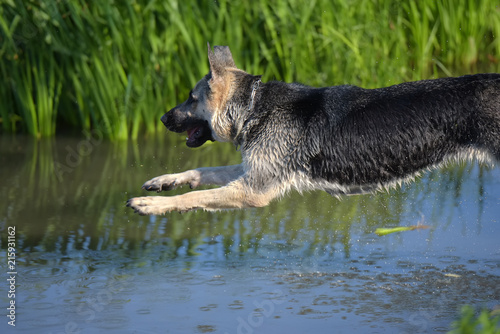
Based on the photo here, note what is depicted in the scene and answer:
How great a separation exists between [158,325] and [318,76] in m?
4.27

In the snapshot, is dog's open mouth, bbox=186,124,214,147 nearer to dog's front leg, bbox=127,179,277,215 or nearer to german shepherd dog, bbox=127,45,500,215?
german shepherd dog, bbox=127,45,500,215

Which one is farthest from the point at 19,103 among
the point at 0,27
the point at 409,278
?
the point at 409,278

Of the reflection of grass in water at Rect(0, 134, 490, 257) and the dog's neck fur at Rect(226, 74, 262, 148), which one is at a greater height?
the dog's neck fur at Rect(226, 74, 262, 148)

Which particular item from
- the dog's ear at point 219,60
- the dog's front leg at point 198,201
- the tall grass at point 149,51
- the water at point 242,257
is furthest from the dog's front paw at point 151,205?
the tall grass at point 149,51

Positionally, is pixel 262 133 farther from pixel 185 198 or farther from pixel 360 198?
pixel 360 198

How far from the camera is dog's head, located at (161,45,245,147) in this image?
16.9 ft

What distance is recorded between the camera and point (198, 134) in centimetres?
534

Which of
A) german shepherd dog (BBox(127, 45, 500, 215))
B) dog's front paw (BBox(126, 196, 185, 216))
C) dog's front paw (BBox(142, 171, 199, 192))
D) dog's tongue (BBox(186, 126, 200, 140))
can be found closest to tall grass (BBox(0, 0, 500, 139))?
dog's tongue (BBox(186, 126, 200, 140))

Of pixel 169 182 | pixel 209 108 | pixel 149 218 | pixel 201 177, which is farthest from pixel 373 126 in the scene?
pixel 149 218

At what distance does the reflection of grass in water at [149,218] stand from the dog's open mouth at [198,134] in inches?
23.7

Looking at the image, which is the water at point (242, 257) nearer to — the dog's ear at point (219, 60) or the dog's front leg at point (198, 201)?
the dog's front leg at point (198, 201)

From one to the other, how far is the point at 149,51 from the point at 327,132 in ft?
9.18

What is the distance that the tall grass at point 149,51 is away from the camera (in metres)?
7.05

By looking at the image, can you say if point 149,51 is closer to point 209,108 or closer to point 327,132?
point 209,108
